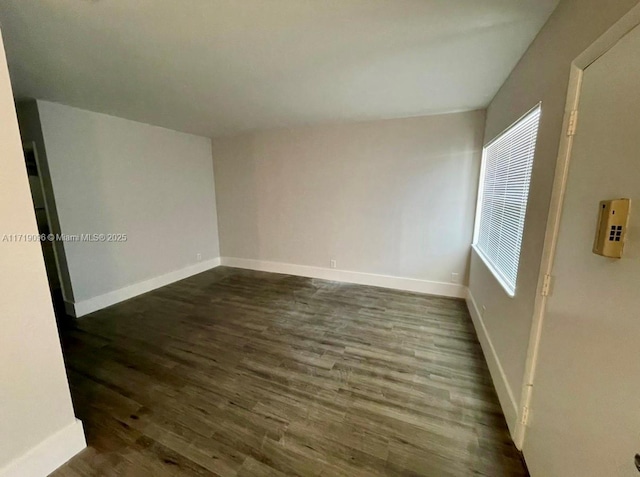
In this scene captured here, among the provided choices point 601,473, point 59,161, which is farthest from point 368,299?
point 59,161

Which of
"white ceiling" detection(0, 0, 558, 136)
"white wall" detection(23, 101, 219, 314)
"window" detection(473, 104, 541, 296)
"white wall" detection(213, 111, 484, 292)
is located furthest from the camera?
"white wall" detection(213, 111, 484, 292)

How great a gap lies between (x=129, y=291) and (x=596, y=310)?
4.81m

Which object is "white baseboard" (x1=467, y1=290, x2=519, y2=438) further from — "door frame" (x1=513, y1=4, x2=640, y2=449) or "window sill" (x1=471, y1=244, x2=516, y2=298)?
"window sill" (x1=471, y1=244, x2=516, y2=298)

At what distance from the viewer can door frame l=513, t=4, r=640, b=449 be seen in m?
1.00

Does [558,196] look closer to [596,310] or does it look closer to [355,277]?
[596,310]

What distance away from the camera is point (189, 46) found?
1.77m

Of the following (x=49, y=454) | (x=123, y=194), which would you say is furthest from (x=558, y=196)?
(x=123, y=194)

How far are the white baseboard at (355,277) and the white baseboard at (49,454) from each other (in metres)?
3.40

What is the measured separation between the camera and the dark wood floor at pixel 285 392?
149 cm

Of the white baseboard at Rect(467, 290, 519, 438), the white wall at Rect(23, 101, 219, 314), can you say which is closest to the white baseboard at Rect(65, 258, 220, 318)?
the white wall at Rect(23, 101, 219, 314)

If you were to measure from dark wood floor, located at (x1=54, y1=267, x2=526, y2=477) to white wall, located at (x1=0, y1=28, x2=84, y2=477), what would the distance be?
0.77ft

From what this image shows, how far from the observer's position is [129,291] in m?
3.78

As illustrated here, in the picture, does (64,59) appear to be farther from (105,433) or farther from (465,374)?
(465,374)

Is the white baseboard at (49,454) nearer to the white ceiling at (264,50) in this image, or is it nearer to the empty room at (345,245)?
the empty room at (345,245)
